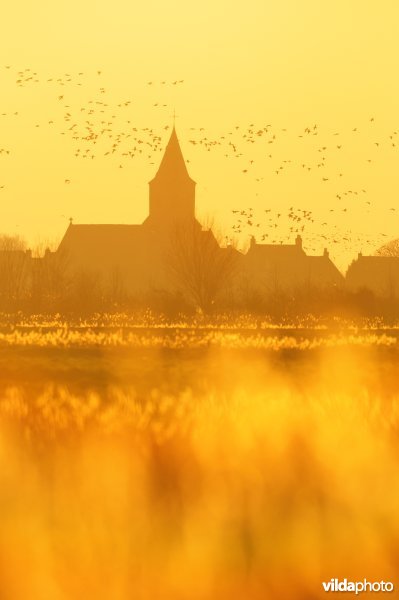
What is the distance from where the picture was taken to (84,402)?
17484 millimetres

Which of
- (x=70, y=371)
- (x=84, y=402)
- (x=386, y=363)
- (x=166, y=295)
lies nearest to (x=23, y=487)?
(x=84, y=402)

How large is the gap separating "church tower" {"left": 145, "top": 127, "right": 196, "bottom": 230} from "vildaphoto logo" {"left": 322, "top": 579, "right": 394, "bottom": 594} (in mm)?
130630

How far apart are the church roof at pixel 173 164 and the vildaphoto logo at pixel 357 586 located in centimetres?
12942

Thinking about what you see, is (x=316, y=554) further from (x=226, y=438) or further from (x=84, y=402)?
(x=84, y=402)

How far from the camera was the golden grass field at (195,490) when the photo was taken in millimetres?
7707

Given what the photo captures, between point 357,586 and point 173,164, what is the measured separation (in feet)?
433

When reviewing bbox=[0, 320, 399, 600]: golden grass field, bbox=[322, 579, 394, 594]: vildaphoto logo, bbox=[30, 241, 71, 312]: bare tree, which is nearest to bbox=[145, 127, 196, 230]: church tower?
bbox=[30, 241, 71, 312]: bare tree

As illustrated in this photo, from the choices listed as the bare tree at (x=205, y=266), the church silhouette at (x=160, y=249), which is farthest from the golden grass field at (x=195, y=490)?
the church silhouette at (x=160, y=249)

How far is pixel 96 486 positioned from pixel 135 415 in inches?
211

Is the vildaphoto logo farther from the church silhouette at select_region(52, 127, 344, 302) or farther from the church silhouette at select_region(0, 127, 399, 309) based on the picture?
the church silhouette at select_region(52, 127, 344, 302)

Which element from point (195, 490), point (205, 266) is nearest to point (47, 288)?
point (205, 266)

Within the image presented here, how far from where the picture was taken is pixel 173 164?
13825 centimetres

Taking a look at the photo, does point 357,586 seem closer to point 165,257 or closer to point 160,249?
point 165,257

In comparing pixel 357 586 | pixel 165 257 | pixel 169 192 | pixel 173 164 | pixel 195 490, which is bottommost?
pixel 357 586
